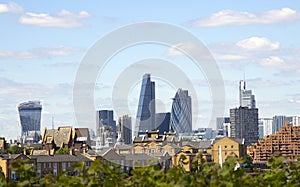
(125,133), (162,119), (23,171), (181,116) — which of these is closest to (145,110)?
(125,133)

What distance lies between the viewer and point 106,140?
110312 mm

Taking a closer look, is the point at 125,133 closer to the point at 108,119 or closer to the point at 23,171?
the point at 108,119

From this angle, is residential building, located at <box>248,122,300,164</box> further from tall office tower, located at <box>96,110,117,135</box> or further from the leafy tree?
the leafy tree

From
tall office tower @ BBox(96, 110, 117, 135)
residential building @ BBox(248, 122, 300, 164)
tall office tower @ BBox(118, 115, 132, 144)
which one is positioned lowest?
residential building @ BBox(248, 122, 300, 164)

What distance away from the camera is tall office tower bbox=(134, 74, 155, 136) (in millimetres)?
119562

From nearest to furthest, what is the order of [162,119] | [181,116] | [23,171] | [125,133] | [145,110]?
1. [23,171]
2. [125,133]
3. [145,110]
4. [181,116]
5. [162,119]

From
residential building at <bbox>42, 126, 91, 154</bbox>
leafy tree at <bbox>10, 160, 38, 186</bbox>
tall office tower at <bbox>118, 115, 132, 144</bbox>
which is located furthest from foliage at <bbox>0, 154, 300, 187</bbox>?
tall office tower at <bbox>118, 115, 132, 144</bbox>

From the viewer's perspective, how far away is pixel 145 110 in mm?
123250

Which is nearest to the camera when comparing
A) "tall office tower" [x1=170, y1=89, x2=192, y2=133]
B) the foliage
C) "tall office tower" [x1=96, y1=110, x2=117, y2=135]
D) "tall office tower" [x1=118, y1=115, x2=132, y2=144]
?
the foliage

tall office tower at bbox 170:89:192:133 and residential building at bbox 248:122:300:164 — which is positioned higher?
tall office tower at bbox 170:89:192:133

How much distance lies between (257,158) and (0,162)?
2294 inches

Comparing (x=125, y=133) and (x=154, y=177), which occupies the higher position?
(x=154, y=177)

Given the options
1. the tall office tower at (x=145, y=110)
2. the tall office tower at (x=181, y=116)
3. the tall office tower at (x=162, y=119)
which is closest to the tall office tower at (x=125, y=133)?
the tall office tower at (x=145, y=110)

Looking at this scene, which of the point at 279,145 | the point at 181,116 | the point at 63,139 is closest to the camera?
the point at 63,139
